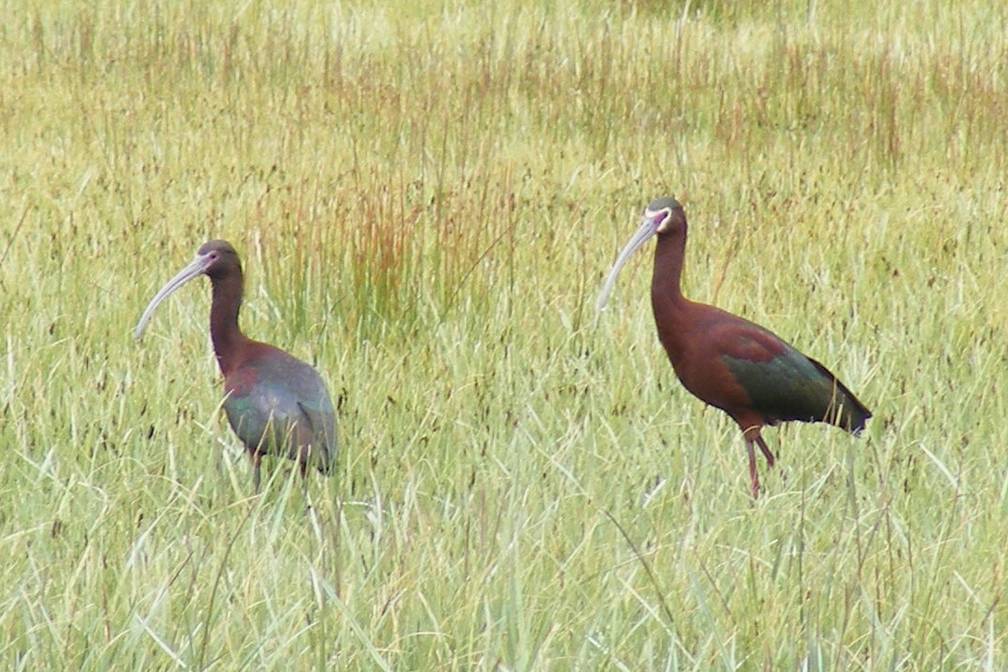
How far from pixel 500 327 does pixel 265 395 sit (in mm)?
977

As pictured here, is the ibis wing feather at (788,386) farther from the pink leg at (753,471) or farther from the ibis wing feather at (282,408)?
the ibis wing feather at (282,408)

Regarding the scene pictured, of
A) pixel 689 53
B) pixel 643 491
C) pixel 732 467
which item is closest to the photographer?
pixel 643 491

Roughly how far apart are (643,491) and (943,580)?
2.16ft

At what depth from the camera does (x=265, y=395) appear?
139 inches

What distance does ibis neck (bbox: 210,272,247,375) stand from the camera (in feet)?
12.7

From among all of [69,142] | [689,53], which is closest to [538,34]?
[689,53]

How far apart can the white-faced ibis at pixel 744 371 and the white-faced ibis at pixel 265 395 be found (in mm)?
726

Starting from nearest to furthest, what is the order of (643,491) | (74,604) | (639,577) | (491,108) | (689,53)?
1. (74,604)
2. (639,577)
3. (643,491)
4. (491,108)
5. (689,53)

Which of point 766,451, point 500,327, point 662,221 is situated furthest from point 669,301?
point 500,327

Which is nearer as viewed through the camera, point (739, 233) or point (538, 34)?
point (739, 233)

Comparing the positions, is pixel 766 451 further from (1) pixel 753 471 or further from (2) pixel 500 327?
(2) pixel 500 327

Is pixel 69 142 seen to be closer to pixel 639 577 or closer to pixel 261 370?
pixel 261 370

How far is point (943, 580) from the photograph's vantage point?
2.77 metres

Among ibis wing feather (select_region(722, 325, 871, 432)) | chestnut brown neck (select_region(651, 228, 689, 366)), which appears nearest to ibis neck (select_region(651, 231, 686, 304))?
chestnut brown neck (select_region(651, 228, 689, 366))
